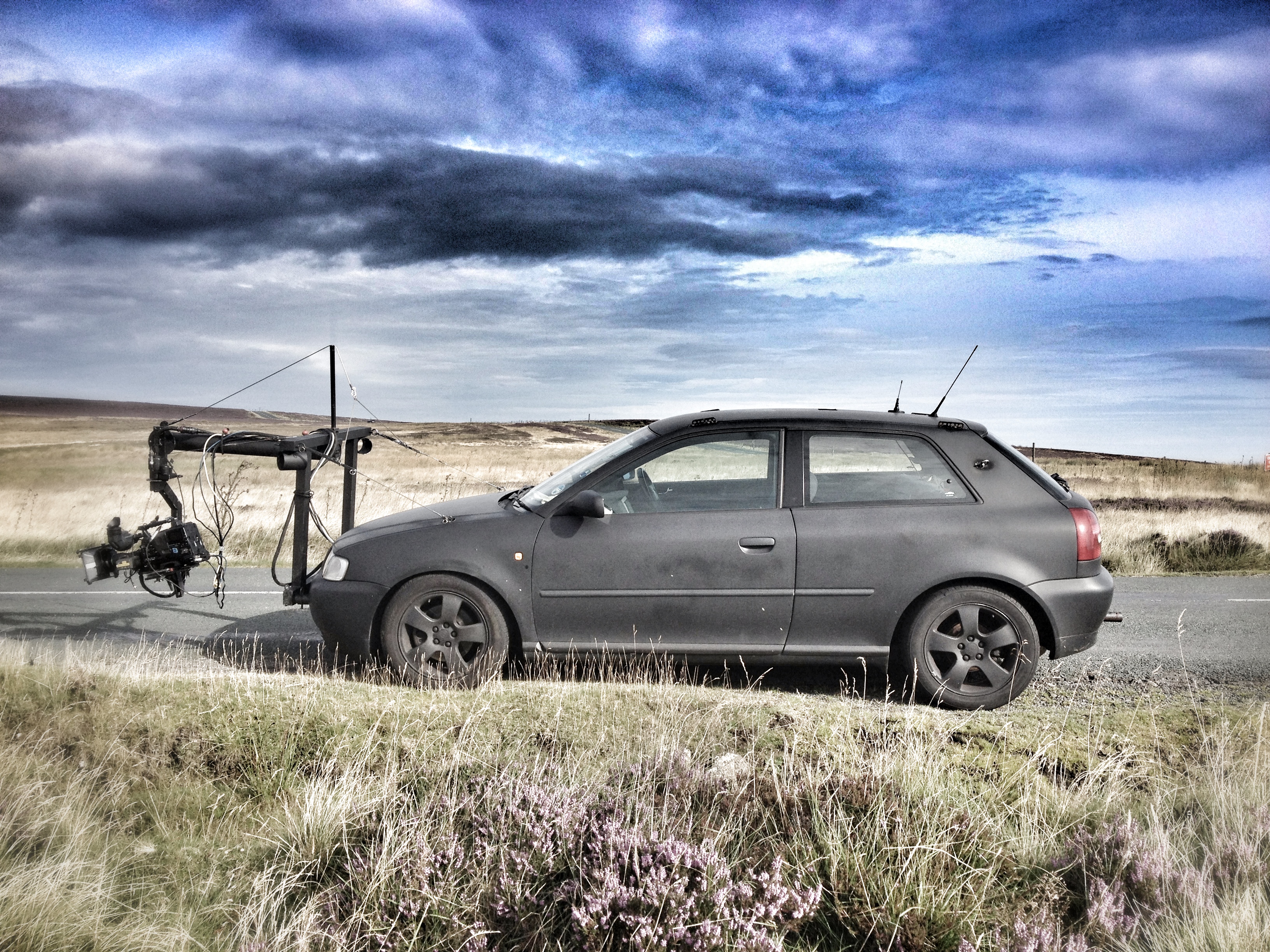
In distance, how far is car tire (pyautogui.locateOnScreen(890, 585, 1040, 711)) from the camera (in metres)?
5.53

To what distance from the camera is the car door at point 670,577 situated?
5.64 meters

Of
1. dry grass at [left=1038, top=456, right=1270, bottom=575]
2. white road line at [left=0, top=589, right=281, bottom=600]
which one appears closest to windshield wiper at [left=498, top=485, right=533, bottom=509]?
white road line at [left=0, top=589, right=281, bottom=600]

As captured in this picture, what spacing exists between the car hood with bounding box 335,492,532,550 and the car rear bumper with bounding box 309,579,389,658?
0.31m

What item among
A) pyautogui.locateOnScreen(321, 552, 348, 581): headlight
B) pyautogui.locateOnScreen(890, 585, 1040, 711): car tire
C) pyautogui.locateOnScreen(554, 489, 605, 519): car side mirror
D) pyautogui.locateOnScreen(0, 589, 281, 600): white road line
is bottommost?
pyautogui.locateOnScreen(0, 589, 281, 600): white road line

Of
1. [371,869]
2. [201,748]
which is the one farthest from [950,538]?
[201,748]

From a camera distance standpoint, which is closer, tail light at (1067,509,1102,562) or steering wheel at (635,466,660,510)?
tail light at (1067,509,1102,562)

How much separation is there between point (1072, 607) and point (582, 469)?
3.12 meters

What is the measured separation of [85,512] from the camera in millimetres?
15953

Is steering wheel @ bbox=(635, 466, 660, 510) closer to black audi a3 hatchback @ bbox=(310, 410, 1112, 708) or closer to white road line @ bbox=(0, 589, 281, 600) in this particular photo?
black audi a3 hatchback @ bbox=(310, 410, 1112, 708)

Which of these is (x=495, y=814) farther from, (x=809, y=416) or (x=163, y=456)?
(x=163, y=456)

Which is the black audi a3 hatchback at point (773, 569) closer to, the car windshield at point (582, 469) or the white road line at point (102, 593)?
the car windshield at point (582, 469)

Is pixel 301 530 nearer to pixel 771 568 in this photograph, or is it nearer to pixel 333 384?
pixel 771 568

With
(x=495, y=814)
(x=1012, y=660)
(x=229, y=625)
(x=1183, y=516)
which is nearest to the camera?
(x=495, y=814)

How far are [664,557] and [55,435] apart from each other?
5716 cm
